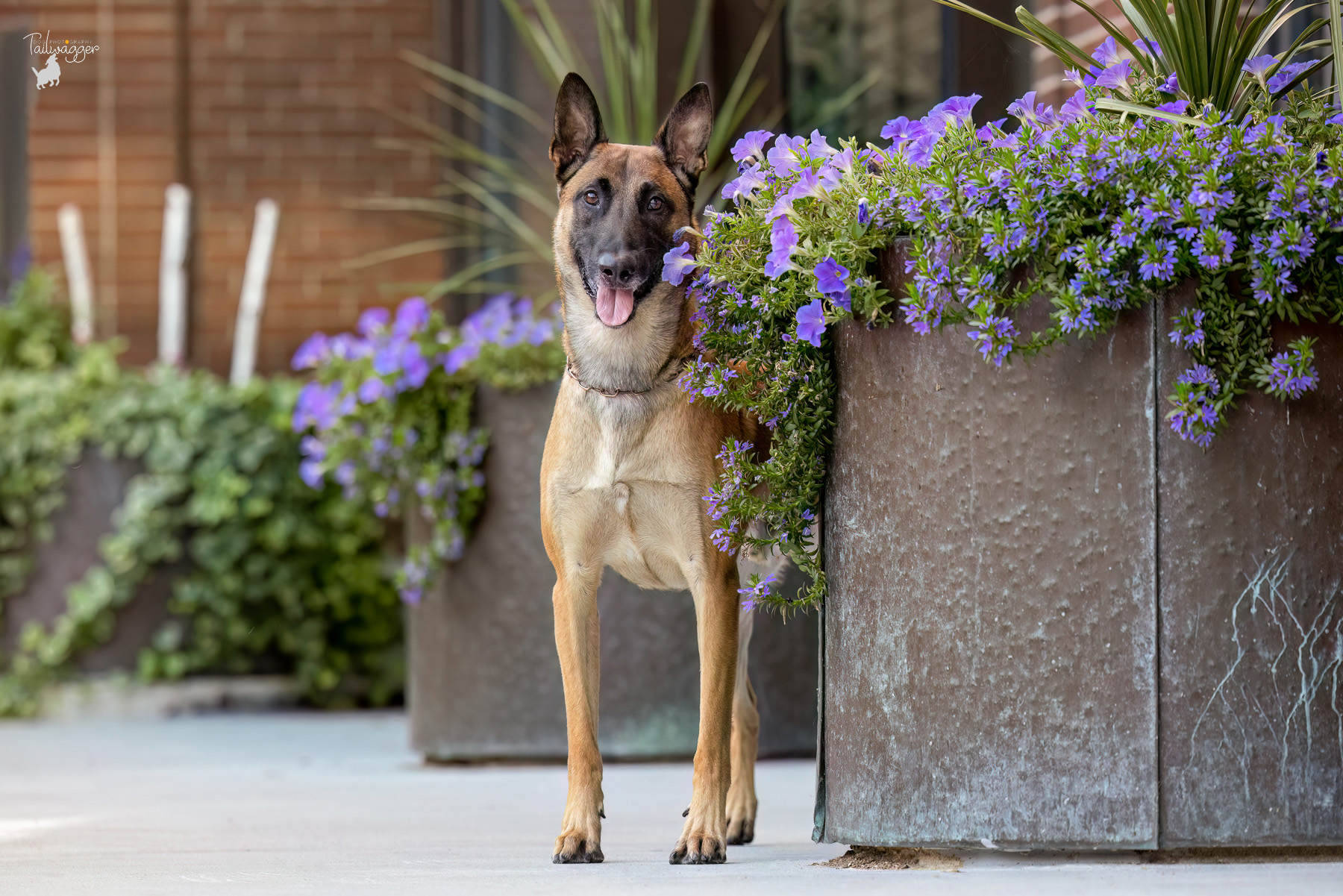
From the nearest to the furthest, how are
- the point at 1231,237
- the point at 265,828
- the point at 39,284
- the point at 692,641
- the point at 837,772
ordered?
1. the point at 1231,237
2. the point at 837,772
3. the point at 265,828
4. the point at 692,641
5. the point at 39,284

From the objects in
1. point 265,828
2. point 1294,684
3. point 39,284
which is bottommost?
point 265,828

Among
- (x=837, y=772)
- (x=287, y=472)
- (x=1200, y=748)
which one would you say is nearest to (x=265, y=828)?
(x=837, y=772)

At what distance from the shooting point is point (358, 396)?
5.26 metres

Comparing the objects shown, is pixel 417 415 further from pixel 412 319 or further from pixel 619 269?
pixel 619 269

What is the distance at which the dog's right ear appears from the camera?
3.51 meters

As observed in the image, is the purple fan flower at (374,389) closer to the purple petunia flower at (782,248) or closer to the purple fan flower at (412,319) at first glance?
the purple fan flower at (412,319)

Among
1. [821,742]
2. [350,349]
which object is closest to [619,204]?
[821,742]

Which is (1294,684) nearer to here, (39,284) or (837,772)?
(837,772)

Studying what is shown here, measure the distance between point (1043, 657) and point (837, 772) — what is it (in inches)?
19.3

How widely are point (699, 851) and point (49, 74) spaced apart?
7893 millimetres

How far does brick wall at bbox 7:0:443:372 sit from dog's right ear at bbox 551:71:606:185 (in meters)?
6.52

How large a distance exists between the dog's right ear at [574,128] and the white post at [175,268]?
20.5 ft

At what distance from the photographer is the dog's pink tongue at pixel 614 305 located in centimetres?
327

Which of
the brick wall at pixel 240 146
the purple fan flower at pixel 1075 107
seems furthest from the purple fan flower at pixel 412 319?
the brick wall at pixel 240 146
